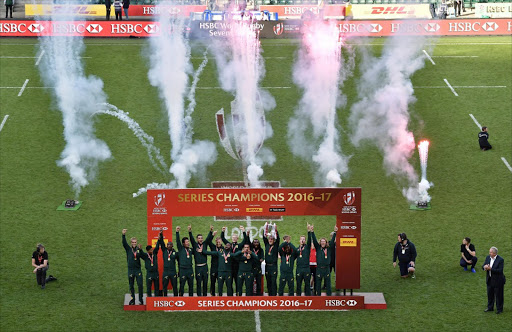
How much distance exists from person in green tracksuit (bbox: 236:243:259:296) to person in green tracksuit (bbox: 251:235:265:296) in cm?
13

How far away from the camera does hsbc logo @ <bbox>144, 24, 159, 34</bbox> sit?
55469mm

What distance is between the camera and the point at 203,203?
29016mm

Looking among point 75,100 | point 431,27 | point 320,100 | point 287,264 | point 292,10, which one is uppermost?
point 292,10

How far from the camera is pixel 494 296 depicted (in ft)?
94.4

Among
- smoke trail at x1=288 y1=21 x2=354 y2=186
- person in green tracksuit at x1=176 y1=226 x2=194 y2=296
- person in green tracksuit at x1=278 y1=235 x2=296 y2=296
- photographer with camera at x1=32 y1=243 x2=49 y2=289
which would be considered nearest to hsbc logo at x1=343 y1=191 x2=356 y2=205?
person in green tracksuit at x1=278 y1=235 x2=296 y2=296

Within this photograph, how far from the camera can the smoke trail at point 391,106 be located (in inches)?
1657

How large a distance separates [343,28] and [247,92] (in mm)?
8500

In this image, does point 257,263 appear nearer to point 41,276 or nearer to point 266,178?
point 41,276

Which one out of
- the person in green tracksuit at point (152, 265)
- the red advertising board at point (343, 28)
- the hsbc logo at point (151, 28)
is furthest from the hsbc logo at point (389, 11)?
the person in green tracksuit at point (152, 265)

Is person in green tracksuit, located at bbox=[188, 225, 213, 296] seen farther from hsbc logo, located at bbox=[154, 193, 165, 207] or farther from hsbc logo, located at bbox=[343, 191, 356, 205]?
hsbc logo, located at bbox=[343, 191, 356, 205]

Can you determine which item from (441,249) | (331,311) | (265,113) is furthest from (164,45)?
(331,311)

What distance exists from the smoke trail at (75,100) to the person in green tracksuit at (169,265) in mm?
11295

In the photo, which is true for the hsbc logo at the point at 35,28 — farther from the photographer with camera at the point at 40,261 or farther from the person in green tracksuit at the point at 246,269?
the person in green tracksuit at the point at 246,269

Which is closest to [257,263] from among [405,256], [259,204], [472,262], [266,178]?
[259,204]
